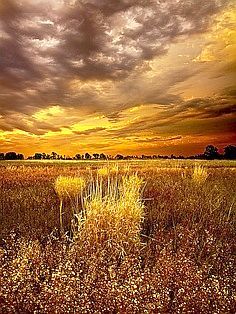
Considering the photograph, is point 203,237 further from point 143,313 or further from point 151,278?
point 143,313

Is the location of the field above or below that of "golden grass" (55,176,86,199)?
below

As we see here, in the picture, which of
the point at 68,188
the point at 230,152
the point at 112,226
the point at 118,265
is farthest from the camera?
the point at 230,152

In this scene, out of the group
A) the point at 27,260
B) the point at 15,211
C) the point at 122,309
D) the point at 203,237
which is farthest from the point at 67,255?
the point at 15,211

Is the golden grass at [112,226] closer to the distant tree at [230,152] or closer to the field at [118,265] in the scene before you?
the field at [118,265]

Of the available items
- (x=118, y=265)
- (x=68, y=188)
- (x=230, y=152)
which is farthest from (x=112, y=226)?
(x=230, y=152)

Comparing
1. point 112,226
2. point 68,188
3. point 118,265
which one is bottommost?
point 118,265

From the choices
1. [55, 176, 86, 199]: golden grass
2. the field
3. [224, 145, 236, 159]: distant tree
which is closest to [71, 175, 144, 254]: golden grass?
the field

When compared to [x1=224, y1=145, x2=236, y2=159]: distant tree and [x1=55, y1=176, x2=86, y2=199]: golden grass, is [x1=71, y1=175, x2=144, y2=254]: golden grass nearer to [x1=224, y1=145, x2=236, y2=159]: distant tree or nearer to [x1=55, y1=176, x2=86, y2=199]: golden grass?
[x1=55, y1=176, x2=86, y2=199]: golden grass

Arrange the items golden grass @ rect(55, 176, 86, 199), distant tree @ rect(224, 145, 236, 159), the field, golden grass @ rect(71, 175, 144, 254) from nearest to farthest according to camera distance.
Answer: the field, golden grass @ rect(71, 175, 144, 254), golden grass @ rect(55, 176, 86, 199), distant tree @ rect(224, 145, 236, 159)

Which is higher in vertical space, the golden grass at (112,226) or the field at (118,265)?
the golden grass at (112,226)

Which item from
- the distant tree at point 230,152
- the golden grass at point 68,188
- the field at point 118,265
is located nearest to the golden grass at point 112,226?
the field at point 118,265

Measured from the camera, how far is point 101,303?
3.76m

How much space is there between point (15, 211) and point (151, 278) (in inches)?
192

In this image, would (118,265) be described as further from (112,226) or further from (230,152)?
(230,152)
